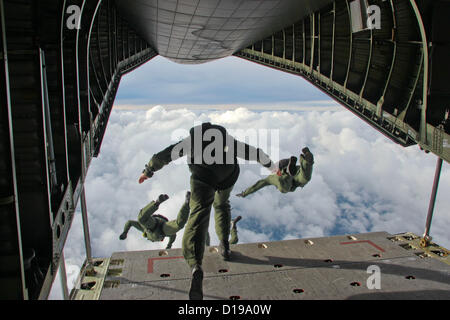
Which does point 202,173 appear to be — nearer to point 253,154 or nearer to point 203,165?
point 203,165

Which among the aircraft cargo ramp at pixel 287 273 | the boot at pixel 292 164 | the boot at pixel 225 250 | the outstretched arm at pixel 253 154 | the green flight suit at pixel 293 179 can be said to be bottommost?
the aircraft cargo ramp at pixel 287 273

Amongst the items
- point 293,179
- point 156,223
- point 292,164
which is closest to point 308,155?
point 293,179

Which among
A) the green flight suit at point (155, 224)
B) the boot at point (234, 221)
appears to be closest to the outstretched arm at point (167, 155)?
the green flight suit at point (155, 224)

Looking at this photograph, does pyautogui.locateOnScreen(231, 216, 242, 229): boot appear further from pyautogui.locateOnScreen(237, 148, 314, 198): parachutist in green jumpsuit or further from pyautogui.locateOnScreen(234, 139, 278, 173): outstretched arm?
pyautogui.locateOnScreen(234, 139, 278, 173): outstretched arm

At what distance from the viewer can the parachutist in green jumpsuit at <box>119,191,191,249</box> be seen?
8.89 m

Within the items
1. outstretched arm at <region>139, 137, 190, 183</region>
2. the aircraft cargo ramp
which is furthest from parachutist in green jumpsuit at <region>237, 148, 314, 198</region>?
outstretched arm at <region>139, 137, 190, 183</region>

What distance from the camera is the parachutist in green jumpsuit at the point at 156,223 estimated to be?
29.2 ft

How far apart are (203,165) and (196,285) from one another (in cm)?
239

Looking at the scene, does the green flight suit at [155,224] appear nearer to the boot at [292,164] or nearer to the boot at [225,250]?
the boot at [225,250]

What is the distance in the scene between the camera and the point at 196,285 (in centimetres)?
564

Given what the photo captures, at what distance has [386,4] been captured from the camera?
35.7ft

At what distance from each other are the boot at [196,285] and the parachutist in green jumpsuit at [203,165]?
208 mm
